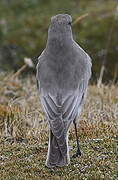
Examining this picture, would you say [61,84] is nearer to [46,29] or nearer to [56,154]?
[56,154]

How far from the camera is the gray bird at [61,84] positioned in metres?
5.34

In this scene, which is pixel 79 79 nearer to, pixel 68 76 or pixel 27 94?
pixel 68 76

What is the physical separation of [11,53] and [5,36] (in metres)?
0.97

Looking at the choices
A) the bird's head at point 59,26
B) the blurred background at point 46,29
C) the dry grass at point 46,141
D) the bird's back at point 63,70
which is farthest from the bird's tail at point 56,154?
the blurred background at point 46,29

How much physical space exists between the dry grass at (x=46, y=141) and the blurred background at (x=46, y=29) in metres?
4.10

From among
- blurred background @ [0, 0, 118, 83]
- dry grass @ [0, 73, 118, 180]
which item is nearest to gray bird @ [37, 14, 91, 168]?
dry grass @ [0, 73, 118, 180]

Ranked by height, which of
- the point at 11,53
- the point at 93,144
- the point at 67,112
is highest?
the point at 67,112

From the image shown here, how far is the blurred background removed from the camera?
1424cm

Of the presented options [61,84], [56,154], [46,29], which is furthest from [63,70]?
[46,29]

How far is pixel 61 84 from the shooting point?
579 cm

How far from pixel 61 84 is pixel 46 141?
4.23 feet

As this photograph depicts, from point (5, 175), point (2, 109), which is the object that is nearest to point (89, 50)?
point (2, 109)

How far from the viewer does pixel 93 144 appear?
20.6 ft

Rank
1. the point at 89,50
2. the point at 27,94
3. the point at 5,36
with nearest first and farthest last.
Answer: the point at 27,94, the point at 89,50, the point at 5,36
